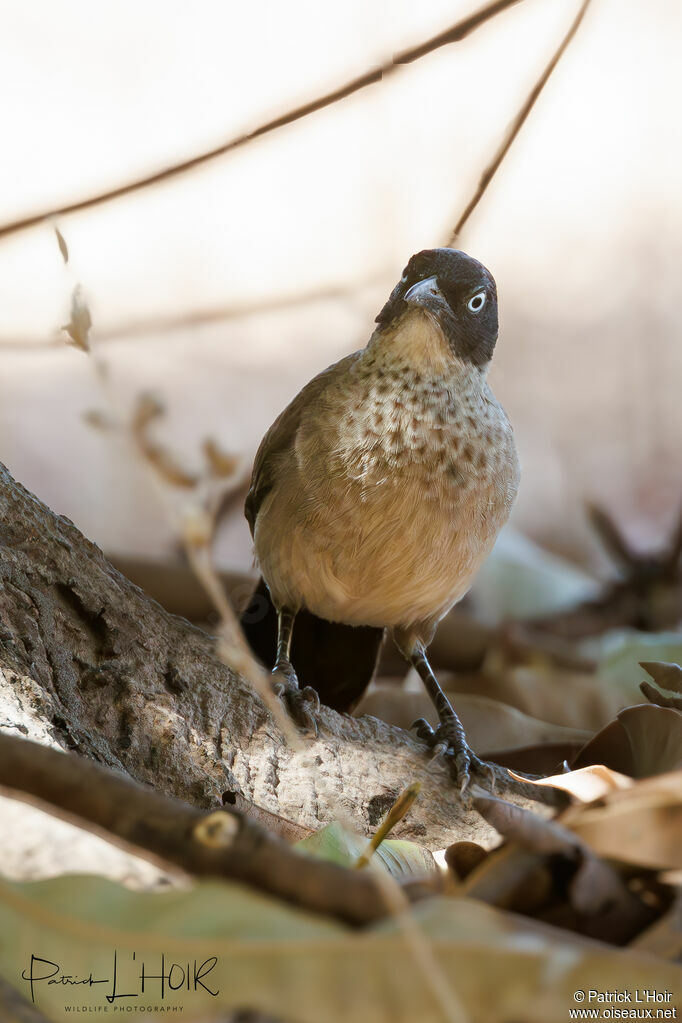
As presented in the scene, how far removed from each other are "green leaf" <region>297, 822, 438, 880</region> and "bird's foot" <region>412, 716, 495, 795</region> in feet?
1.74

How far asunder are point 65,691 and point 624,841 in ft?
→ 2.82

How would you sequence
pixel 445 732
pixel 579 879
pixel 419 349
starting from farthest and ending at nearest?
pixel 419 349 → pixel 445 732 → pixel 579 879

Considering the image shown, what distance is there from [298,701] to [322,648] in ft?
1.99

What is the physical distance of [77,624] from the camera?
1587 millimetres

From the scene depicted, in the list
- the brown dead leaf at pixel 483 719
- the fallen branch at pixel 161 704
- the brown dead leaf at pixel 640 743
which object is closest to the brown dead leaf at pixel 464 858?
the brown dead leaf at pixel 640 743

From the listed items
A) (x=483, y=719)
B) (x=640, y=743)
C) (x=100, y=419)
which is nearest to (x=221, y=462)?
(x=100, y=419)

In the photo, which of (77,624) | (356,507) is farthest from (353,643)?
(77,624)

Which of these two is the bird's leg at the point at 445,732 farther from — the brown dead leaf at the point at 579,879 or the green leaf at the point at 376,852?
the brown dead leaf at the point at 579,879

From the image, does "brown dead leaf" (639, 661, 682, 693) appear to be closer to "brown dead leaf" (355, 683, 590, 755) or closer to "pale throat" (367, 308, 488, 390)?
"brown dead leaf" (355, 683, 590, 755)

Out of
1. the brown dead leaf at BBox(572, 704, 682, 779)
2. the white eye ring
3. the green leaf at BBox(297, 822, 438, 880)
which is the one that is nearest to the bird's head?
Answer: the white eye ring

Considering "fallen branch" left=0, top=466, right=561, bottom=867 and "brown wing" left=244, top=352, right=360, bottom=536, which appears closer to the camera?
"fallen branch" left=0, top=466, right=561, bottom=867

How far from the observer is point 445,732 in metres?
1.98

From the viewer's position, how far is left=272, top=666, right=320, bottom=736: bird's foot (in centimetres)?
181

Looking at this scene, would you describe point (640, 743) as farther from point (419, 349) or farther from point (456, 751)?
point (419, 349)
